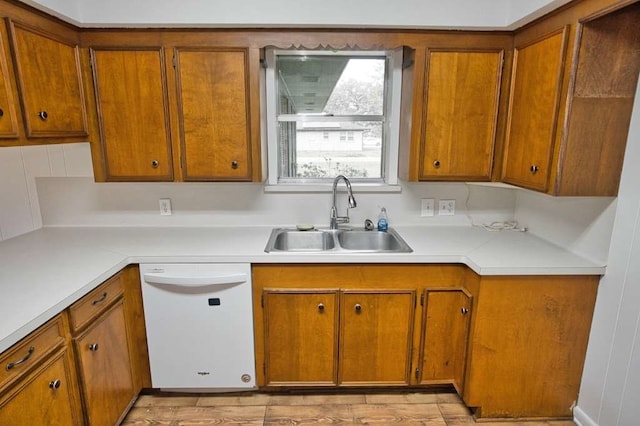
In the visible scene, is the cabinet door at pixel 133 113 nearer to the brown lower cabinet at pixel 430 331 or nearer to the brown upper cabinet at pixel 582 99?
the brown lower cabinet at pixel 430 331

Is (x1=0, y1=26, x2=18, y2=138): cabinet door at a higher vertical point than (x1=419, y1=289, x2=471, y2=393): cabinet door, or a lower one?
higher

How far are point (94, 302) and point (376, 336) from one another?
140 centimetres

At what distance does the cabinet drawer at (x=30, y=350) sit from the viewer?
114 cm

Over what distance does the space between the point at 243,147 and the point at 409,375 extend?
1.59 meters

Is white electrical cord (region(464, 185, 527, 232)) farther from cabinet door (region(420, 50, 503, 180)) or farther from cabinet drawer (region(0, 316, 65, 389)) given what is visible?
cabinet drawer (region(0, 316, 65, 389))

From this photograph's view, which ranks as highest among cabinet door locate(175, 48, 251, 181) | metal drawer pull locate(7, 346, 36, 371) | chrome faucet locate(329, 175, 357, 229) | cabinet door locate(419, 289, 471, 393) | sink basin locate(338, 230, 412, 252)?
cabinet door locate(175, 48, 251, 181)

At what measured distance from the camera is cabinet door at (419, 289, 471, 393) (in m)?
1.95

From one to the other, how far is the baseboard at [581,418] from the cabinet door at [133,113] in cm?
253

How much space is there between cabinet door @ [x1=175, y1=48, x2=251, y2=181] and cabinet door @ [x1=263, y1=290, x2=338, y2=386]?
751 mm

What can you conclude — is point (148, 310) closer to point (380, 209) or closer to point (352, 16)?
point (380, 209)

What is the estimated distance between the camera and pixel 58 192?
2.36 metres

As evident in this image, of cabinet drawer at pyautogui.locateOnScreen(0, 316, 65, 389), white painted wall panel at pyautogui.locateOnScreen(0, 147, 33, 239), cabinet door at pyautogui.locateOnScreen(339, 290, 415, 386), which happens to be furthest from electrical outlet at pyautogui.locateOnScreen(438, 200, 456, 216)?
white painted wall panel at pyautogui.locateOnScreen(0, 147, 33, 239)

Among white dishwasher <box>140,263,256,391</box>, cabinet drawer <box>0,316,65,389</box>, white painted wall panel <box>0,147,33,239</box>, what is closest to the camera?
cabinet drawer <box>0,316,65,389</box>

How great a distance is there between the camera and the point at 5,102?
4.98 ft
